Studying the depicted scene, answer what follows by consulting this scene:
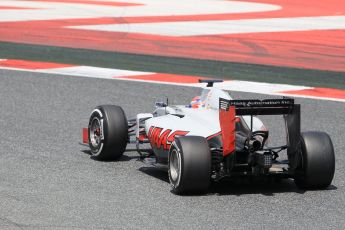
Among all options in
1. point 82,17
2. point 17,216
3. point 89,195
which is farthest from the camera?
point 82,17

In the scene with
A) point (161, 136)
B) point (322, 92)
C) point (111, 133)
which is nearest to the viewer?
point (161, 136)

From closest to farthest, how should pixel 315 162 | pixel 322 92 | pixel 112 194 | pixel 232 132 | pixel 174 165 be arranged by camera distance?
pixel 232 132, pixel 112 194, pixel 315 162, pixel 174 165, pixel 322 92

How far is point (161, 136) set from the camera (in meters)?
10.6

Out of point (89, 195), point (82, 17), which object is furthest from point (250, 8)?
point (89, 195)

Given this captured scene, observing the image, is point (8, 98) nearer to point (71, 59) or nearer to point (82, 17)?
point (71, 59)

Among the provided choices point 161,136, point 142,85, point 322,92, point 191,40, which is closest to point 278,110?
point 161,136

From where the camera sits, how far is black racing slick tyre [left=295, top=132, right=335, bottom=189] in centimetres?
990

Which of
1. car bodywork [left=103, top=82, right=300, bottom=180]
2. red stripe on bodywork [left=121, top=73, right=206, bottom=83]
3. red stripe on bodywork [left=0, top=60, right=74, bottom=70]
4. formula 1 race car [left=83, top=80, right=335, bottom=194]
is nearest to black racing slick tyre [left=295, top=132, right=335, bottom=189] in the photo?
formula 1 race car [left=83, top=80, right=335, bottom=194]

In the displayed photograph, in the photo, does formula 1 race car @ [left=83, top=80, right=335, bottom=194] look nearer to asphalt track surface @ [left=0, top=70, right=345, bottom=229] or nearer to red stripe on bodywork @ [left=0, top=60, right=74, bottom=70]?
asphalt track surface @ [left=0, top=70, right=345, bottom=229]

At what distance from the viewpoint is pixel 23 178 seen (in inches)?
407

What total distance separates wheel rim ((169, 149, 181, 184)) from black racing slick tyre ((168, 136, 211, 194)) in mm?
12

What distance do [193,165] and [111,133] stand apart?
176 centimetres

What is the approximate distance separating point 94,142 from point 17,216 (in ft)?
9.31

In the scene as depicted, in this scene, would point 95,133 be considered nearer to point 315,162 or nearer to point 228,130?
point 228,130
